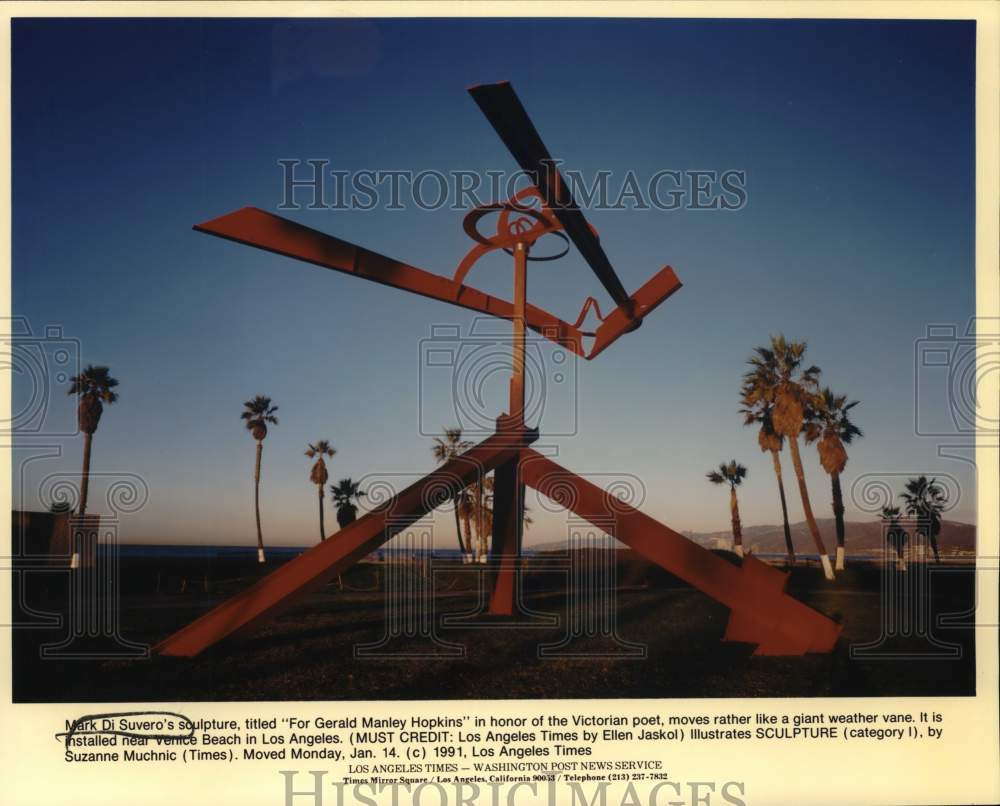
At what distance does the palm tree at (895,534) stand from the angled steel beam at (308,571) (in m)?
3.80

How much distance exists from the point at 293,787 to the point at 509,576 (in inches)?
94.0

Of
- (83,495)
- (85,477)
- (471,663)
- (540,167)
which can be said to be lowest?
(471,663)

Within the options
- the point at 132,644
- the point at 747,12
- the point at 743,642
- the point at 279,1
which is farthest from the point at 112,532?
the point at 747,12

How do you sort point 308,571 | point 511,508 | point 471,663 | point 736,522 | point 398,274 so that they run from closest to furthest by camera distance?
point 308,571 < point 471,663 < point 398,274 < point 511,508 < point 736,522

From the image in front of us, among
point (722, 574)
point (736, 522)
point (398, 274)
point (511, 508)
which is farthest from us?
point (736, 522)

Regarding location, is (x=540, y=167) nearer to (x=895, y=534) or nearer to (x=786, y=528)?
(x=895, y=534)

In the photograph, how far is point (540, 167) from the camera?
21.3 ft

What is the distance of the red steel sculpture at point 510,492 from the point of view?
6.64 metres

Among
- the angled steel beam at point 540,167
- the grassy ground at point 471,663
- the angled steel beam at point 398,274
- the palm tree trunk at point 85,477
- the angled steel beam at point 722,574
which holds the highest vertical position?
Answer: the angled steel beam at point 540,167

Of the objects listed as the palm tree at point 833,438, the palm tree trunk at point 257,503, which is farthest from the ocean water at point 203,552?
the palm tree at point 833,438

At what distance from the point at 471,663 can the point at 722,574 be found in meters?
2.19

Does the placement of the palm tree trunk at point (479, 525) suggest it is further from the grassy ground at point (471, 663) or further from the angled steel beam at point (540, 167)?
the angled steel beam at point (540, 167)

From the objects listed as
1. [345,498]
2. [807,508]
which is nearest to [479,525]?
[345,498]

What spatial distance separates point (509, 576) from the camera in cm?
745
